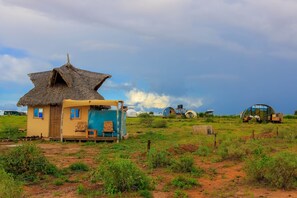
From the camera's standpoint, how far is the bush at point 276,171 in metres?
8.92

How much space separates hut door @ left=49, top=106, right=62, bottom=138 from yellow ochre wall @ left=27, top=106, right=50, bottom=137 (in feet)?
0.84

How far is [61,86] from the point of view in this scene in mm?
24734

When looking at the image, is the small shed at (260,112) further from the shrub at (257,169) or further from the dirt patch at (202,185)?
the shrub at (257,169)

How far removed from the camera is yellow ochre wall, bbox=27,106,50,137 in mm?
23891

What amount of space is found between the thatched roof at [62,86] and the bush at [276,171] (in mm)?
15759

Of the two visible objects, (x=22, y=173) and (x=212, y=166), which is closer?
(x=22, y=173)

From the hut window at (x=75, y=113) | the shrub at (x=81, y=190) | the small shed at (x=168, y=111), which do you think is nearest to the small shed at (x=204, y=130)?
the hut window at (x=75, y=113)

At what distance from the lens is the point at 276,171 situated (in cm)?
901

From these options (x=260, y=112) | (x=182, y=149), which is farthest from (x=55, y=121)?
(x=260, y=112)

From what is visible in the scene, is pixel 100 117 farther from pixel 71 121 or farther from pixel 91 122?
pixel 71 121

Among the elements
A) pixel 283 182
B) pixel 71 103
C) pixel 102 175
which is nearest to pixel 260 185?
pixel 283 182

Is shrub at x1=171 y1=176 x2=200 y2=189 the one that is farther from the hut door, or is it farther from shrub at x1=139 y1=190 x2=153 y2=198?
the hut door

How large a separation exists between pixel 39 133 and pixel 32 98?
2.30 meters

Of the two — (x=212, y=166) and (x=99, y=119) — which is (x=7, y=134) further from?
(x=212, y=166)
